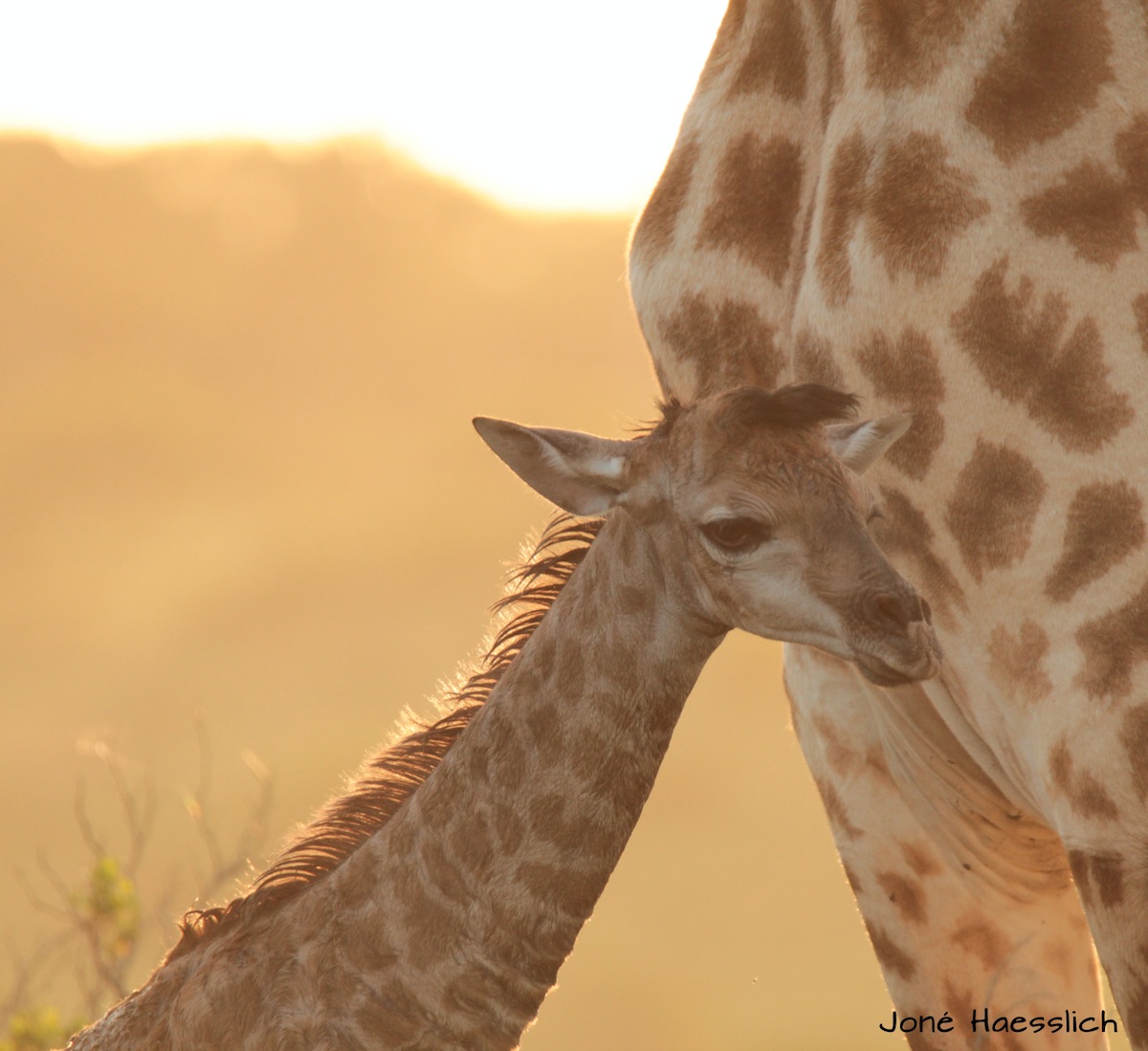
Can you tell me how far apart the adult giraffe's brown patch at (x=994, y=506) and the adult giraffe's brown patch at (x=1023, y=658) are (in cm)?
18

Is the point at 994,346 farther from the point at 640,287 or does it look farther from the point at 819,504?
the point at 640,287

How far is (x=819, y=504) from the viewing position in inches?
162

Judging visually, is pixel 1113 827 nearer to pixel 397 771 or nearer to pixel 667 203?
pixel 397 771

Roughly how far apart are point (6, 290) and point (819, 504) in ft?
74.7

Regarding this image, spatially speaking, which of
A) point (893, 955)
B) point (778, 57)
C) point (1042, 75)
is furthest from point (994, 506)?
point (893, 955)

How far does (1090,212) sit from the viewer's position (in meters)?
4.44

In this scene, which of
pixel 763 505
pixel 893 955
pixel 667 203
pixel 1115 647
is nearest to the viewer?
pixel 763 505

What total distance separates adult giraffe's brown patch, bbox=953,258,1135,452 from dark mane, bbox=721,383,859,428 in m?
0.47

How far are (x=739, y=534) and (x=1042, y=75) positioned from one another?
5.25 ft

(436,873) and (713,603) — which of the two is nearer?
(713,603)

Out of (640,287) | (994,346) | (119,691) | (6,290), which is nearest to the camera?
(994,346)

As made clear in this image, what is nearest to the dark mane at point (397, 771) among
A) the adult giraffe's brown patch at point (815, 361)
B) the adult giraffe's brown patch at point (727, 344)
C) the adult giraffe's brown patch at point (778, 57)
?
the adult giraffe's brown patch at point (727, 344)

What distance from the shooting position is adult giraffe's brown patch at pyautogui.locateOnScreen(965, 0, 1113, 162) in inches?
178

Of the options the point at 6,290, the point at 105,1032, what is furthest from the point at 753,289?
the point at 6,290
